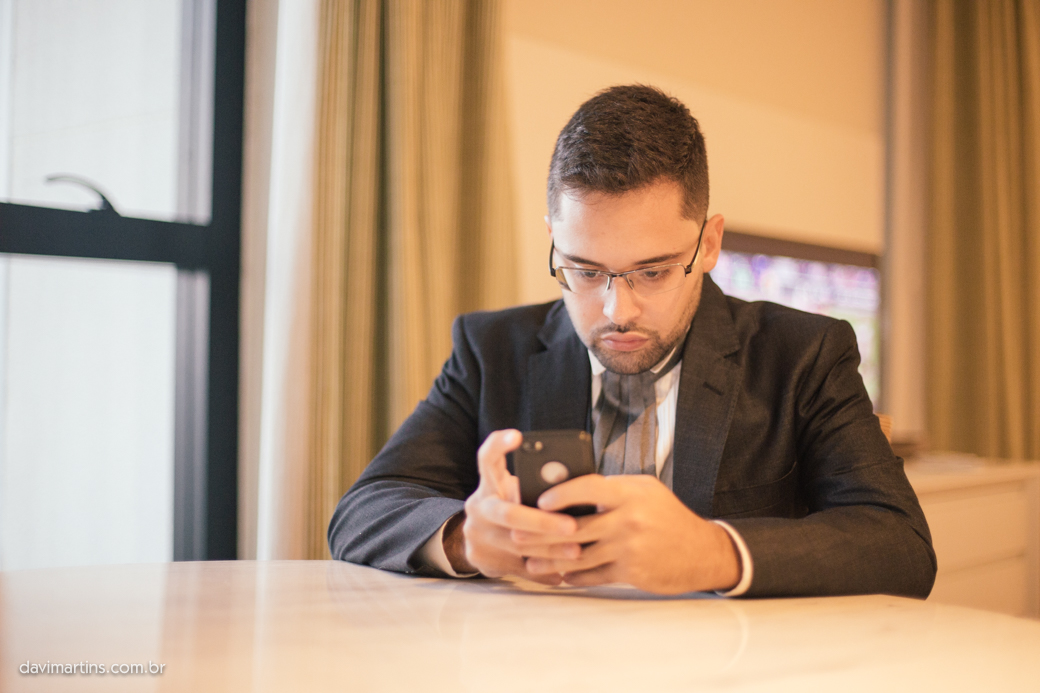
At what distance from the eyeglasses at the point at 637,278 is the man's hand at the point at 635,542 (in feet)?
1.46

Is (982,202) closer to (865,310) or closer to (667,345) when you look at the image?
(865,310)

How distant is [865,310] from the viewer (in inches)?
144

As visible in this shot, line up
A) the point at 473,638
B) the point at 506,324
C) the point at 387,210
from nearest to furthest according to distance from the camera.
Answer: the point at 473,638, the point at 506,324, the point at 387,210

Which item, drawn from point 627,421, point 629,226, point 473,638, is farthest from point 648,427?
point 473,638

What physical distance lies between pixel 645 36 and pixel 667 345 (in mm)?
1845

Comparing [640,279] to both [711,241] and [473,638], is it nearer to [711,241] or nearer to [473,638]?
[711,241]

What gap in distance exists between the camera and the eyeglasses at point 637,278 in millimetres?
1336

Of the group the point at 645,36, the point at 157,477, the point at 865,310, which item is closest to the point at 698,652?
the point at 157,477

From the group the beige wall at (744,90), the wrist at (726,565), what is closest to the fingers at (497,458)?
the wrist at (726,565)

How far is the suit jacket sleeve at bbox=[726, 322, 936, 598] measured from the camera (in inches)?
40.9

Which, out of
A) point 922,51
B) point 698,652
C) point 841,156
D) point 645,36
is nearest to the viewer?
point 698,652

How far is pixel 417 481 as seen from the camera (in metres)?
1.42

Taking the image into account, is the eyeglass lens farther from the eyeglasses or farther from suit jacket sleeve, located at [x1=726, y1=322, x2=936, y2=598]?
suit jacket sleeve, located at [x1=726, y1=322, x2=936, y2=598]

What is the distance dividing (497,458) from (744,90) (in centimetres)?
269
